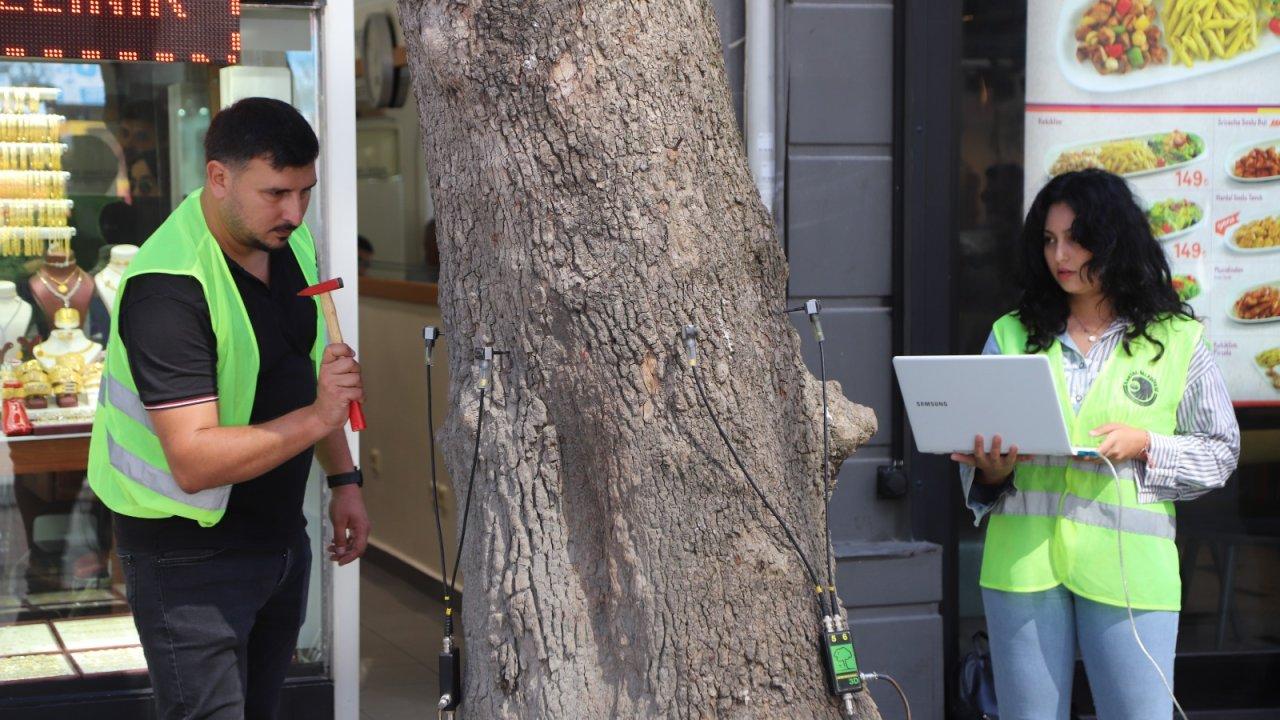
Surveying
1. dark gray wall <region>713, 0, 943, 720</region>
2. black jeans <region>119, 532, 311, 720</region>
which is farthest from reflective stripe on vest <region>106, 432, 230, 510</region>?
dark gray wall <region>713, 0, 943, 720</region>

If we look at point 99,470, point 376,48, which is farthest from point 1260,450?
point 376,48

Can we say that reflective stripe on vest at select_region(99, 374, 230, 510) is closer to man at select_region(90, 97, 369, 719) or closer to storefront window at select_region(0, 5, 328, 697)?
man at select_region(90, 97, 369, 719)

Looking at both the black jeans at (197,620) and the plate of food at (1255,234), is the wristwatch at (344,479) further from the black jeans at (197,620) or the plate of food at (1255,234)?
the plate of food at (1255,234)

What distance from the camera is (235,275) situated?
295cm

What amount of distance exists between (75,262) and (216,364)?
2255mm

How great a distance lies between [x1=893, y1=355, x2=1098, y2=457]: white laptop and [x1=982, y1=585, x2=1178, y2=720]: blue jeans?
39 cm

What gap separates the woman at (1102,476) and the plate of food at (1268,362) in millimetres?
2053

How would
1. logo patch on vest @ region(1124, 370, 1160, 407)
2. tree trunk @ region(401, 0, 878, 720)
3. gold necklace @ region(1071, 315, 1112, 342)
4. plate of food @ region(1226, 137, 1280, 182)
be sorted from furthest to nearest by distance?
plate of food @ region(1226, 137, 1280, 182)
gold necklace @ region(1071, 315, 1112, 342)
logo patch on vest @ region(1124, 370, 1160, 407)
tree trunk @ region(401, 0, 878, 720)

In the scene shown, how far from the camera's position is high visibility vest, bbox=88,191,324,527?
280 cm

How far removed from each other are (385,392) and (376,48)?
215 cm

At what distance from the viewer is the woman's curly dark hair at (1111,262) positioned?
334 centimetres

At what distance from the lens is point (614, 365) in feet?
7.73

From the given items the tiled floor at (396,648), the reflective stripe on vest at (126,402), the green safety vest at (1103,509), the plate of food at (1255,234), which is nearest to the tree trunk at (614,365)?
the reflective stripe on vest at (126,402)

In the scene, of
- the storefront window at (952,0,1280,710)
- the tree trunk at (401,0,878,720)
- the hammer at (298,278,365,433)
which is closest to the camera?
the tree trunk at (401,0,878,720)
